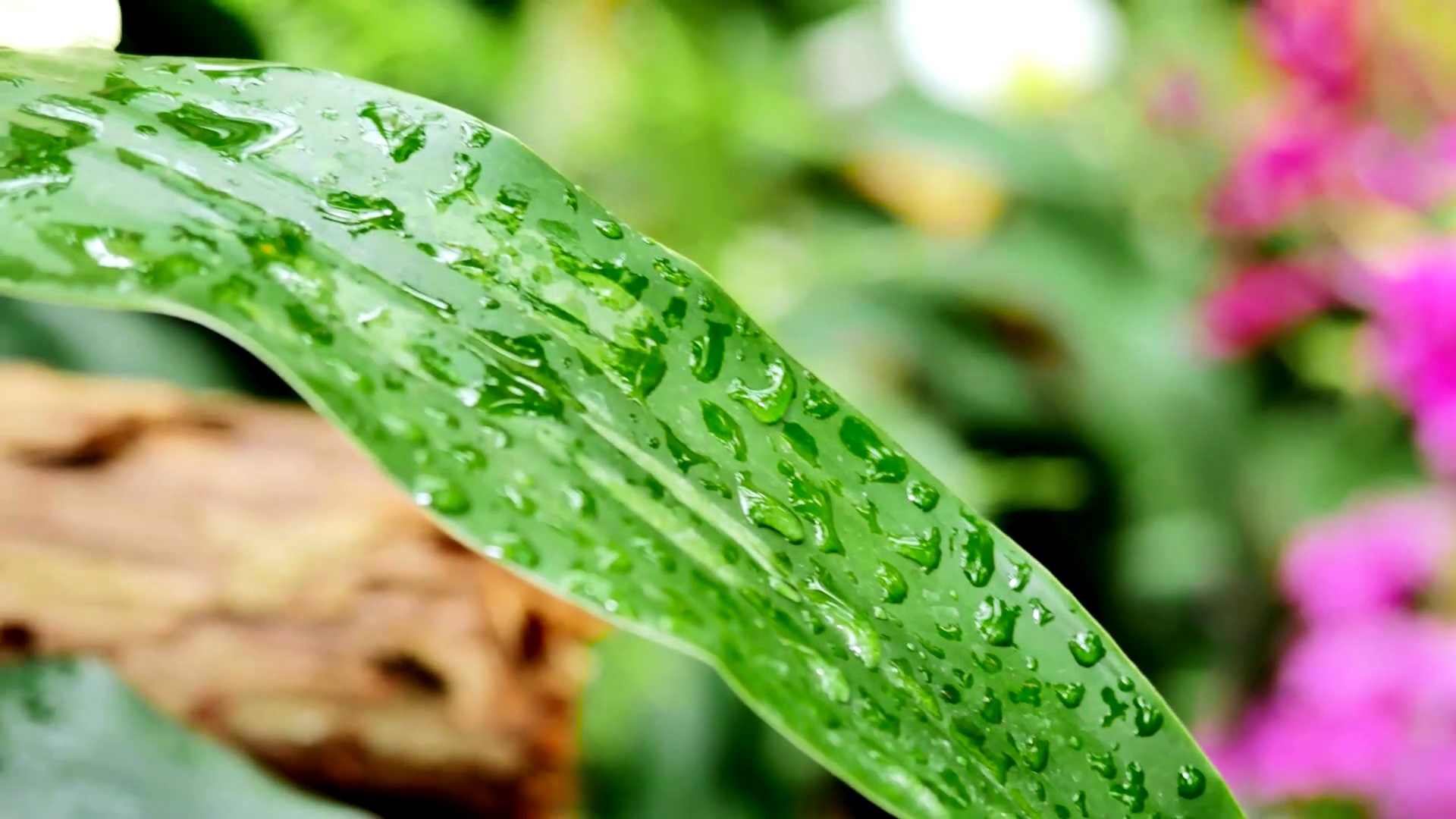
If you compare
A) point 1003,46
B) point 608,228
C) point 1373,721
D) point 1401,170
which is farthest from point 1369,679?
point 1003,46

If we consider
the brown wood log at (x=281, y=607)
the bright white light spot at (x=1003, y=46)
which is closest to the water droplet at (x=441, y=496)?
the brown wood log at (x=281, y=607)

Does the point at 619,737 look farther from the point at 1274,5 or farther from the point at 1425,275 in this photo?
the point at 1274,5

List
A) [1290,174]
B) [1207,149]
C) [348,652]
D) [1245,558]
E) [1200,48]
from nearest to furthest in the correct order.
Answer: [348,652] < [1290,174] < [1245,558] < [1207,149] < [1200,48]

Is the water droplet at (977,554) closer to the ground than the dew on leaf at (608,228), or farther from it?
farther from it

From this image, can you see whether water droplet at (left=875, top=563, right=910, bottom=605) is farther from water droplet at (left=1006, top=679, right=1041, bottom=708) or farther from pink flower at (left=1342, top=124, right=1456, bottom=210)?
pink flower at (left=1342, top=124, right=1456, bottom=210)

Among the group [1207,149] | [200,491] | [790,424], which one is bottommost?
[200,491]

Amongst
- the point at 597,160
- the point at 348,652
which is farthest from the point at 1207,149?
the point at 348,652

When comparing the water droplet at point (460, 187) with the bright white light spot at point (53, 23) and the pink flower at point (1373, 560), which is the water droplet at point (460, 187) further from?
the pink flower at point (1373, 560)

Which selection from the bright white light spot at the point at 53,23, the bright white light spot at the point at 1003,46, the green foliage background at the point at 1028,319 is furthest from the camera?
the bright white light spot at the point at 1003,46

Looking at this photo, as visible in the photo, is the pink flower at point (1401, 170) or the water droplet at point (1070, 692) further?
the pink flower at point (1401, 170)
